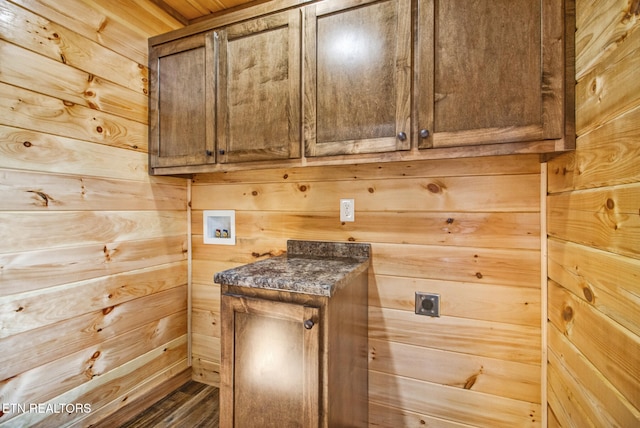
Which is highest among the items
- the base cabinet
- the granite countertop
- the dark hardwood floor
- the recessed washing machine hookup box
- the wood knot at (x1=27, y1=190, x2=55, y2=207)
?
the wood knot at (x1=27, y1=190, x2=55, y2=207)

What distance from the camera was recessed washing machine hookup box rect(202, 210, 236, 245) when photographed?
1.85 m

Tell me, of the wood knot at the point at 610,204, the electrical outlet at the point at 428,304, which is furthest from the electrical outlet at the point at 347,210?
the wood knot at the point at 610,204

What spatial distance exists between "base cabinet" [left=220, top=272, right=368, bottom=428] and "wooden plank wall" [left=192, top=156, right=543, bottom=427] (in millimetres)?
393

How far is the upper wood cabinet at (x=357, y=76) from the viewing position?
1129mm

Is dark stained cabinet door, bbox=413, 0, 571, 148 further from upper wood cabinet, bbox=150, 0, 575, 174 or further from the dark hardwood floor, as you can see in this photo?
the dark hardwood floor

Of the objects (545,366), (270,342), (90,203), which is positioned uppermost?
(90,203)

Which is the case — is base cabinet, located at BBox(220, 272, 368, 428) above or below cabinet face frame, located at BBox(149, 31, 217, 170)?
below

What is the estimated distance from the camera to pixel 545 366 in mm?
1231

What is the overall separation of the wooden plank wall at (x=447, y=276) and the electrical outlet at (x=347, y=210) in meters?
0.03

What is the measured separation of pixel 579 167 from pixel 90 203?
205cm

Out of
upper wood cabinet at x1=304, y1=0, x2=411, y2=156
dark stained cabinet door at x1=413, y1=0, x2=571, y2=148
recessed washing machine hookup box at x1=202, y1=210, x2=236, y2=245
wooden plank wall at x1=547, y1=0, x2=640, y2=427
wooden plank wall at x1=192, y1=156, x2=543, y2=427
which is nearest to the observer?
wooden plank wall at x1=547, y1=0, x2=640, y2=427

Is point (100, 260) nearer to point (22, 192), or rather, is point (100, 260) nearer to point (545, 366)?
point (22, 192)

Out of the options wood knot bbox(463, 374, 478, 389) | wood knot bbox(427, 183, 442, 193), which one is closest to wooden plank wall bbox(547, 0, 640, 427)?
wood knot bbox(463, 374, 478, 389)

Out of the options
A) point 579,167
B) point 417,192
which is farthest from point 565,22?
point 417,192
